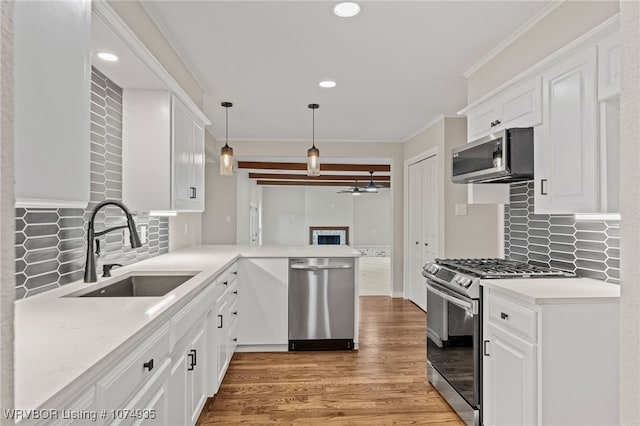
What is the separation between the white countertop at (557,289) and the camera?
5.77 ft

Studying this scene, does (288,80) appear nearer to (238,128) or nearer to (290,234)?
(238,128)

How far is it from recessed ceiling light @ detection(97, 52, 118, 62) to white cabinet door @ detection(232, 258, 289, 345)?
197 centimetres

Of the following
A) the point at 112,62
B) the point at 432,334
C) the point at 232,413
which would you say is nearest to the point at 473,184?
the point at 432,334

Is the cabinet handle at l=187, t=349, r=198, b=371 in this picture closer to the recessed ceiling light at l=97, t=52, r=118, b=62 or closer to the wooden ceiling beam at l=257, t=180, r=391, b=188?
the recessed ceiling light at l=97, t=52, r=118, b=62

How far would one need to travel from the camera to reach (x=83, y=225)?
2.02 m

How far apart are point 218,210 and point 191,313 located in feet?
16.7

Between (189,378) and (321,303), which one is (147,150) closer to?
(189,378)

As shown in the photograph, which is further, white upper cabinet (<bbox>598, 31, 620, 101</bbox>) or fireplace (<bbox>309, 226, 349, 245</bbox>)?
fireplace (<bbox>309, 226, 349, 245</bbox>)

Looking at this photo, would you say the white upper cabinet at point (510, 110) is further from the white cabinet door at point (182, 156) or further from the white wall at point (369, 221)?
the white wall at point (369, 221)

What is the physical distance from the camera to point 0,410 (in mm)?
417

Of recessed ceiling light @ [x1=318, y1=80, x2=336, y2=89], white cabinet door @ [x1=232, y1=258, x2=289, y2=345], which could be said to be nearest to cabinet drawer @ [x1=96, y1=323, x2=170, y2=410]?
white cabinet door @ [x1=232, y1=258, x2=289, y2=345]

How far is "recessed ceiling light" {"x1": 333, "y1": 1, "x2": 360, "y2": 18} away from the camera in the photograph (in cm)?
219

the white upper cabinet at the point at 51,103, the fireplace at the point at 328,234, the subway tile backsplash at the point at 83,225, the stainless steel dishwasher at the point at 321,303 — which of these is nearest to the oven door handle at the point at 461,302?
the stainless steel dishwasher at the point at 321,303

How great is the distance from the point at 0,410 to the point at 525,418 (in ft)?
6.80
